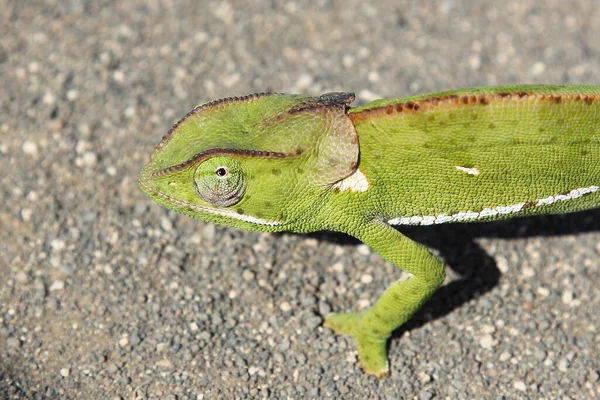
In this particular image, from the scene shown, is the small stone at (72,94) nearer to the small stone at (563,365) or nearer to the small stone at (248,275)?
the small stone at (248,275)

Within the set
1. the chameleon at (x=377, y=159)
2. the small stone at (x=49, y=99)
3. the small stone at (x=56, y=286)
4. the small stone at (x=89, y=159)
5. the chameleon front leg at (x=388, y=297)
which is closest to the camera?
the chameleon at (x=377, y=159)

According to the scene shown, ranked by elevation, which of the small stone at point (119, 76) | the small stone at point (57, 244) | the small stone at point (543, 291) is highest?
the small stone at point (119, 76)

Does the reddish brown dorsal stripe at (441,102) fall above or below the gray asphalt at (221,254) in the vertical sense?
above

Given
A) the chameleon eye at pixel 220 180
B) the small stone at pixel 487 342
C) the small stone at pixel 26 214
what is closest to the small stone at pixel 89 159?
the small stone at pixel 26 214

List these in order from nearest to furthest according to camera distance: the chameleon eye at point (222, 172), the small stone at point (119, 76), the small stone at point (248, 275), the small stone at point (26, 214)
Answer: the chameleon eye at point (222, 172)
the small stone at point (248, 275)
the small stone at point (26, 214)
the small stone at point (119, 76)

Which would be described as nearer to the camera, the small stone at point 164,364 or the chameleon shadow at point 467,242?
the small stone at point 164,364

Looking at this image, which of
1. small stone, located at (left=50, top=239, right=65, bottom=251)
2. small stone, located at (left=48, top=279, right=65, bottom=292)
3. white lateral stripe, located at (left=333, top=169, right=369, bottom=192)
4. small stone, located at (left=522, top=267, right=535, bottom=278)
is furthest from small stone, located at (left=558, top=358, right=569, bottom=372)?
small stone, located at (left=50, top=239, right=65, bottom=251)

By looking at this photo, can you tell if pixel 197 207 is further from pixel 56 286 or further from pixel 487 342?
pixel 487 342
